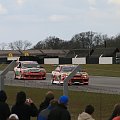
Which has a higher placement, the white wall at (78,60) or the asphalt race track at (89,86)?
the white wall at (78,60)

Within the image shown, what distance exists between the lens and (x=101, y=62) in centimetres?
7175

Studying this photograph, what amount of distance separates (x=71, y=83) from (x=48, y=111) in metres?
22.5

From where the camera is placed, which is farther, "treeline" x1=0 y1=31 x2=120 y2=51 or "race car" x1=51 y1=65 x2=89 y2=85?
"treeline" x1=0 y1=31 x2=120 y2=51

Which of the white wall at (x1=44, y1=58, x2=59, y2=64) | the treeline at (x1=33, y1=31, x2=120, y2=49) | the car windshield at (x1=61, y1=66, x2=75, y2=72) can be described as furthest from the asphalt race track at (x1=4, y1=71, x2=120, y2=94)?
the treeline at (x1=33, y1=31, x2=120, y2=49)

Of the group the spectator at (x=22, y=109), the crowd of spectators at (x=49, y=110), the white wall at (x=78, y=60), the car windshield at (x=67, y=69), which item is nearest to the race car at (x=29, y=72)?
the car windshield at (x=67, y=69)

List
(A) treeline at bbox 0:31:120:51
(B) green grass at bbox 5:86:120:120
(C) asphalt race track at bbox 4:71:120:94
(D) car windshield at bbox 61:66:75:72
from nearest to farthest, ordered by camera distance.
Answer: (B) green grass at bbox 5:86:120:120, (C) asphalt race track at bbox 4:71:120:94, (D) car windshield at bbox 61:66:75:72, (A) treeline at bbox 0:31:120:51

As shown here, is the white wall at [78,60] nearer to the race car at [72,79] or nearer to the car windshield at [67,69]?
the car windshield at [67,69]

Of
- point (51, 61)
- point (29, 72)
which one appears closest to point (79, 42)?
point (51, 61)

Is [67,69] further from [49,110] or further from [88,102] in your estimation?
[49,110]

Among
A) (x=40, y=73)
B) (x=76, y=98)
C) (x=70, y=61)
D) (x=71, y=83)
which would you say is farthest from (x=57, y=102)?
(x=70, y=61)

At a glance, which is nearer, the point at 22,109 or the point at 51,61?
the point at 22,109

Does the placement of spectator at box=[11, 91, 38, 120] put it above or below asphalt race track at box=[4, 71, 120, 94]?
above

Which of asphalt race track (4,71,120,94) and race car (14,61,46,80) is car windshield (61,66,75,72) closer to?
asphalt race track (4,71,120,94)

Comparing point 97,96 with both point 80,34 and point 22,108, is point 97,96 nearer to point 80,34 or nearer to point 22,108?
point 22,108
